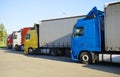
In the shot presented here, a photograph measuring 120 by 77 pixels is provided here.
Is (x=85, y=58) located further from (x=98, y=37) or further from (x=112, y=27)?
(x=112, y=27)

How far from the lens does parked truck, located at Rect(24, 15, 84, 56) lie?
2080 centimetres

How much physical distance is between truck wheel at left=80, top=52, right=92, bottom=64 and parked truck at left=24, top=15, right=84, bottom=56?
5403 mm

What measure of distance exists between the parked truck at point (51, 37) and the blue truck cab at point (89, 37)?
482cm

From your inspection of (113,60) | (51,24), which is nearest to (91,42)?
(113,60)

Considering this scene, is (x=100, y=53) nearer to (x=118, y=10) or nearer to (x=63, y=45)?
(x=118, y=10)

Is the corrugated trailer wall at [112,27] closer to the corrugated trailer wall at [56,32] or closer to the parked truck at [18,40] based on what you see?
the corrugated trailer wall at [56,32]

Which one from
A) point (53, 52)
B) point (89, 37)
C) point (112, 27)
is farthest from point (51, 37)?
point (112, 27)

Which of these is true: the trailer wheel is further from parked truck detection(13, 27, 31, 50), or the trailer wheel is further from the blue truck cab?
parked truck detection(13, 27, 31, 50)

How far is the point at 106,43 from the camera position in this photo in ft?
44.5

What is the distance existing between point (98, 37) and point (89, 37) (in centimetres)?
65

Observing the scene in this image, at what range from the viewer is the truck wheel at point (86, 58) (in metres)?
14.9

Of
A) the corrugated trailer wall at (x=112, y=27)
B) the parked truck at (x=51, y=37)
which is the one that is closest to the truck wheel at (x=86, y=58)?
the corrugated trailer wall at (x=112, y=27)

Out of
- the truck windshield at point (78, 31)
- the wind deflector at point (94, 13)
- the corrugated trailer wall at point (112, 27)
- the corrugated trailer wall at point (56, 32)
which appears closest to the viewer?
the corrugated trailer wall at point (112, 27)

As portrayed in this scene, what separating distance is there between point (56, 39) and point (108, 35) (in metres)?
8.98
